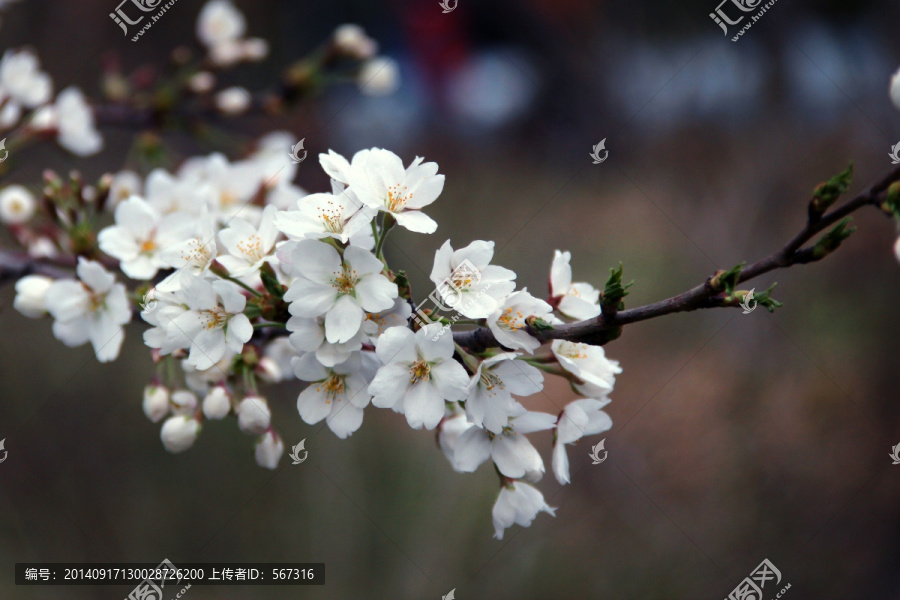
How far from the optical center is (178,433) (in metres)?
0.98

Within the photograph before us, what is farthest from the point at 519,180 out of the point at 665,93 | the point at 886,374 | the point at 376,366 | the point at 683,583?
the point at 376,366

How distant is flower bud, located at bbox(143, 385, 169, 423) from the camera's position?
3.25ft

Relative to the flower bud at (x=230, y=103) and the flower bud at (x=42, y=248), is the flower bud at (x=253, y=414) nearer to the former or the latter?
the flower bud at (x=42, y=248)

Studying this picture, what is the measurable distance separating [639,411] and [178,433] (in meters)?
2.08

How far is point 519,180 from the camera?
160 inches

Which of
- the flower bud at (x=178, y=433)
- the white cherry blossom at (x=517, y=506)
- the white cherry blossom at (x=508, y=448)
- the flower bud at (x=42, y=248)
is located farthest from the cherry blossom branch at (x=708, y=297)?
the flower bud at (x=42, y=248)

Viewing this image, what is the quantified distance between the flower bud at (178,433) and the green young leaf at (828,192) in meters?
0.95

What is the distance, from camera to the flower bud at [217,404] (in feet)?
3.07

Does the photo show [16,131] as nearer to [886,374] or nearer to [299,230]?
[299,230]

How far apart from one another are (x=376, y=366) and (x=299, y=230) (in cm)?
22

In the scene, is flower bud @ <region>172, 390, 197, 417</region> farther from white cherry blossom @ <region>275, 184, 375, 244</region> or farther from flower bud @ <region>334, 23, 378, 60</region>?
flower bud @ <region>334, 23, 378, 60</region>

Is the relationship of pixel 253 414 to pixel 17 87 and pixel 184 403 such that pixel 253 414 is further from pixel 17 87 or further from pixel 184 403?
pixel 17 87

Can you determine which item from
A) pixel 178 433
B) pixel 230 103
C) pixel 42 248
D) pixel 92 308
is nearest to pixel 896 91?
pixel 178 433

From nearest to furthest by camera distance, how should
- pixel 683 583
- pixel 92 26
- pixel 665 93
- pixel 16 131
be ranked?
pixel 16 131, pixel 683 583, pixel 92 26, pixel 665 93
